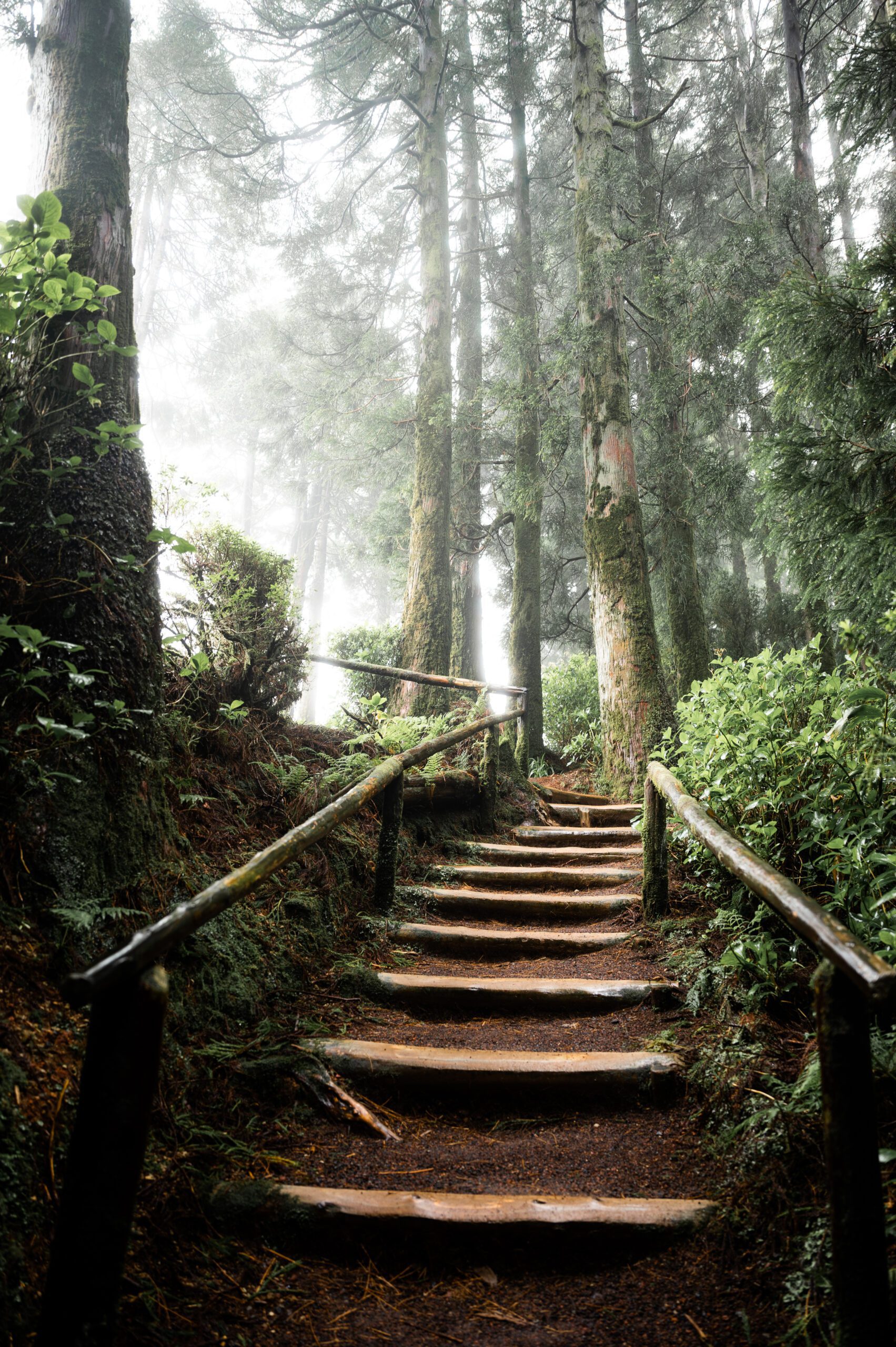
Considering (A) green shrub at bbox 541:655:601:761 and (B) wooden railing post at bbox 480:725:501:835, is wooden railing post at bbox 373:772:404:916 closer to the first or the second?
(B) wooden railing post at bbox 480:725:501:835

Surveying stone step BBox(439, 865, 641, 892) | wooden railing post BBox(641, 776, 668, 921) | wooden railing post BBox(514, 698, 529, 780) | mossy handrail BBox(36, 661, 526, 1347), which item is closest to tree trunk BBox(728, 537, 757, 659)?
wooden railing post BBox(514, 698, 529, 780)

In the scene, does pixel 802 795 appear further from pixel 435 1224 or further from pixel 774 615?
pixel 774 615

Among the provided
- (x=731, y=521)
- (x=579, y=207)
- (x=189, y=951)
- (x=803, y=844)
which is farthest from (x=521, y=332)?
(x=189, y=951)

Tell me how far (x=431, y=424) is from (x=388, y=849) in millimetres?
6934

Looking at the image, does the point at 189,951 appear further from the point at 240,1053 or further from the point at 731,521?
the point at 731,521

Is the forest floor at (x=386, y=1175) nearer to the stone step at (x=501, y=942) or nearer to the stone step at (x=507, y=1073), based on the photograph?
the stone step at (x=507, y=1073)

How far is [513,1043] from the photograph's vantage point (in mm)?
3275

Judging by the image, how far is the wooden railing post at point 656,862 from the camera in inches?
166

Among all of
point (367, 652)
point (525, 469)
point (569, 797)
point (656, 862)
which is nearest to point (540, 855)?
point (656, 862)

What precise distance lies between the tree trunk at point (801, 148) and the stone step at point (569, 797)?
270 inches

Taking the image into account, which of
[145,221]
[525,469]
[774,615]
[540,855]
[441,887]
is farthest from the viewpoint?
[145,221]

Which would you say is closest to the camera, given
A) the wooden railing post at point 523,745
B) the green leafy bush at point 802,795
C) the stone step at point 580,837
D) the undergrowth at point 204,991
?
the undergrowth at point 204,991

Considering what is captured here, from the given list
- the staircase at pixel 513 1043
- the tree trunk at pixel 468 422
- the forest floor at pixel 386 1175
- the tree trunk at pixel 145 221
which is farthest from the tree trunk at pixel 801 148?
the tree trunk at pixel 145 221

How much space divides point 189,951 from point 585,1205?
1648mm
